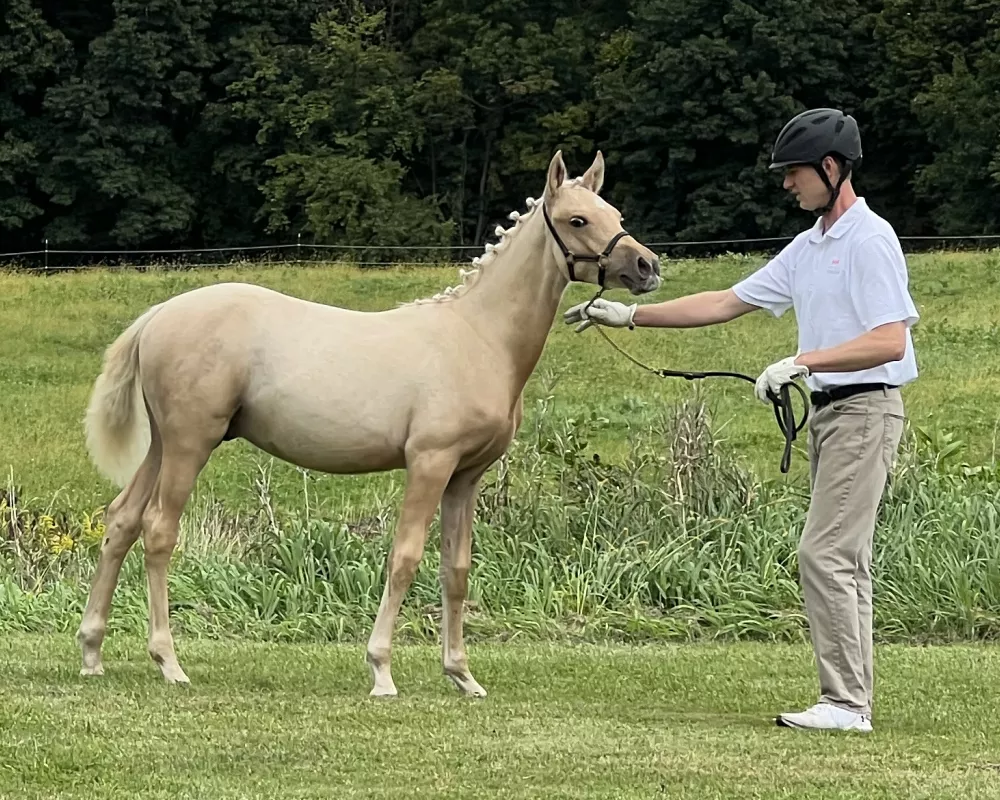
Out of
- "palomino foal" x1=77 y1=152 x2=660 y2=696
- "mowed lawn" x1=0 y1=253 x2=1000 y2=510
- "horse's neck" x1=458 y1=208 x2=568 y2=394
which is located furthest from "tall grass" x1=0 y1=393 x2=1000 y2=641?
"horse's neck" x1=458 y1=208 x2=568 y2=394

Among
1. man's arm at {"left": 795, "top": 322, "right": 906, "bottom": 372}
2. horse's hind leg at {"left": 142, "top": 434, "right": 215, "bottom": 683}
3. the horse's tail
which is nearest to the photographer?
man's arm at {"left": 795, "top": 322, "right": 906, "bottom": 372}

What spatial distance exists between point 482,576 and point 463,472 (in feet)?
9.65

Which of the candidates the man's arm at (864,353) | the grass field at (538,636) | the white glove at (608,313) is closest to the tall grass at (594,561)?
the grass field at (538,636)

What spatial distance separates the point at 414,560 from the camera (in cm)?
653

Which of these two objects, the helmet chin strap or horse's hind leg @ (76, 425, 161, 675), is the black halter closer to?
the helmet chin strap

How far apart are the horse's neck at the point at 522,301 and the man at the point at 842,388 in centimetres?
116

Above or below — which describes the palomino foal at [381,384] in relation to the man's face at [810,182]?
below

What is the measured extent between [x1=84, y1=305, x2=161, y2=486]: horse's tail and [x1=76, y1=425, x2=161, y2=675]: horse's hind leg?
0.07m

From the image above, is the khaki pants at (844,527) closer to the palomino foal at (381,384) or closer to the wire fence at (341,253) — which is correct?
the palomino foal at (381,384)

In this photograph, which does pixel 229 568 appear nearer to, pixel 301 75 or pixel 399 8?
pixel 301 75

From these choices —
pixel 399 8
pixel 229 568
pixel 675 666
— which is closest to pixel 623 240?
pixel 675 666

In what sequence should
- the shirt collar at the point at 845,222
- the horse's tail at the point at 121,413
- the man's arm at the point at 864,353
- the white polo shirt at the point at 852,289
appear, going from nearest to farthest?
1. the man's arm at the point at 864,353
2. the white polo shirt at the point at 852,289
3. the shirt collar at the point at 845,222
4. the horse's tail at the point at 121,413

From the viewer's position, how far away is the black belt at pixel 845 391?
5945mm

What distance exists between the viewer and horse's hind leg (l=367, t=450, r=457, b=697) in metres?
6.41
